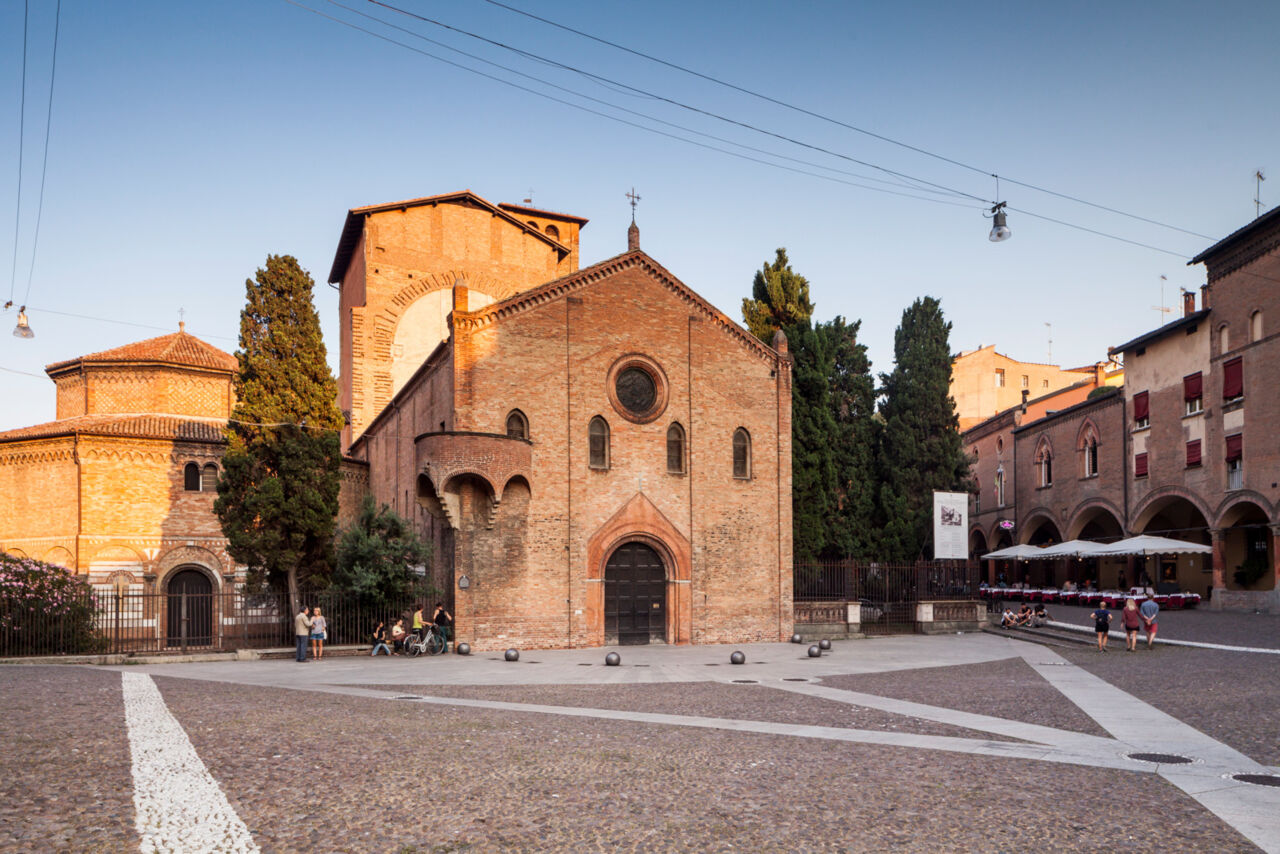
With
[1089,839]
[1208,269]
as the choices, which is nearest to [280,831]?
[1089,839]

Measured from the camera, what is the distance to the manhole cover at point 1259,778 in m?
8.29

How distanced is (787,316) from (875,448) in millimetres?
6054

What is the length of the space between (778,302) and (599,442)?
13.0m

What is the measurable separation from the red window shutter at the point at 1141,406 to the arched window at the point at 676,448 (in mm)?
22479

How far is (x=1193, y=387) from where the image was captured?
34.4 metres

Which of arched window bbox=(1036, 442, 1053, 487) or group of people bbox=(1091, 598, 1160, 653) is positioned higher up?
arched window bbox=(1036, 442, 1053, 487)

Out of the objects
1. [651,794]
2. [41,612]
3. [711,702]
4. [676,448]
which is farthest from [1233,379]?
[41,612]

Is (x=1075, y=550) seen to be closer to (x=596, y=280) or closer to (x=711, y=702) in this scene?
(x=596, y=280)

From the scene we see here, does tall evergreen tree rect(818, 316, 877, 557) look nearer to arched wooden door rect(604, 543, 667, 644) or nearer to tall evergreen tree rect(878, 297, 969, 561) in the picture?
tall evergreen tree rect(878, 297, 969, 561)

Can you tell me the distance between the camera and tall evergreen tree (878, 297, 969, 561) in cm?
3259

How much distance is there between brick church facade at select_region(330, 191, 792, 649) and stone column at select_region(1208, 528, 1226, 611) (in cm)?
1749

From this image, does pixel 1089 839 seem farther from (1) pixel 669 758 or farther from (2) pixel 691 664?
(2) pixel 691 664

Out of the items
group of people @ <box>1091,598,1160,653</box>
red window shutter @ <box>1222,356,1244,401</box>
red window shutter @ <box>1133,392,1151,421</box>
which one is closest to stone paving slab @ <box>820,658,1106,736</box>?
group of people @ <box>1091,598,1160,653</box>

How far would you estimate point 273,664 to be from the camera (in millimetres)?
20359
